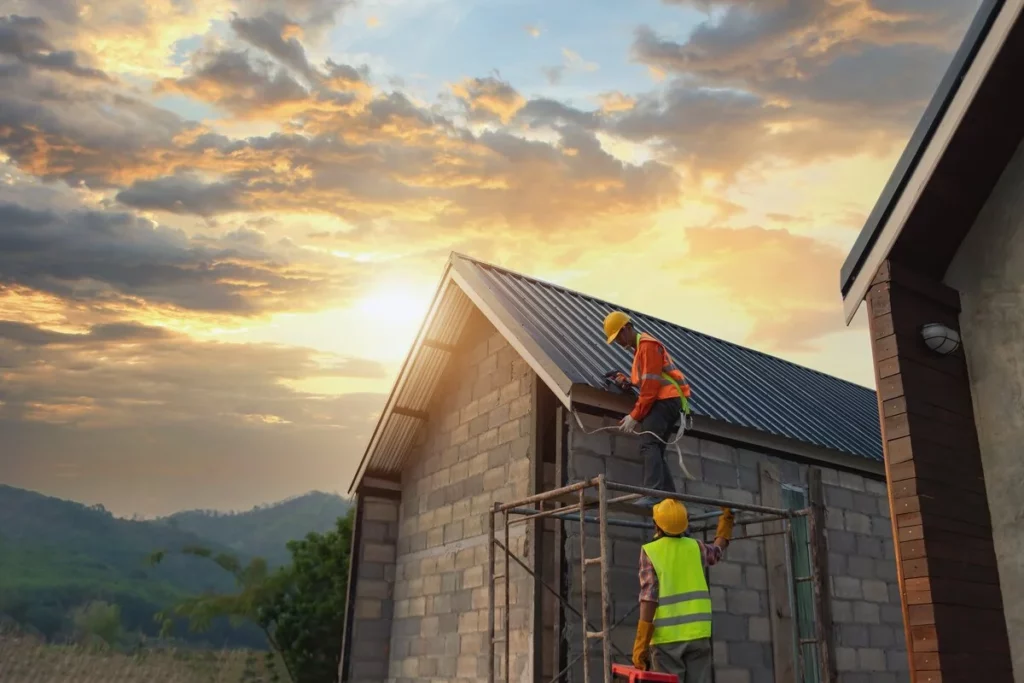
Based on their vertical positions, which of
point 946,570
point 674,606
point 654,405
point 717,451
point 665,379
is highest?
point 665,379

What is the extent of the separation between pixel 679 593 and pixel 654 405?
2.45m

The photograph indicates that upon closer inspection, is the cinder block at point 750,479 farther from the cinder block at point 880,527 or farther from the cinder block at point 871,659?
the cinder block at point 871,659

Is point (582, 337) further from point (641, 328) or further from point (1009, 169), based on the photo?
point (1009, 169)

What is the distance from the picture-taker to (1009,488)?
5910mm

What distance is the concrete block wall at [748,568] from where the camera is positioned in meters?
8.98

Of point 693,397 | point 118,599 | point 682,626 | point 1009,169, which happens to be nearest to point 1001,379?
point 1009,169

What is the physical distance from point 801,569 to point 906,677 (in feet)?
8.06

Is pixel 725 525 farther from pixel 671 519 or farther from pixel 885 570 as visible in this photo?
pixel 885 570

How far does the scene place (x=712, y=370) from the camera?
12.4 m

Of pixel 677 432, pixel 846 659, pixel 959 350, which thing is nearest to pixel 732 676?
pixel 846 659

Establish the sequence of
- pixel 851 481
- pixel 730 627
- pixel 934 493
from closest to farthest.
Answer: pixel 934 493
pixel 730 627
pixel 851 481

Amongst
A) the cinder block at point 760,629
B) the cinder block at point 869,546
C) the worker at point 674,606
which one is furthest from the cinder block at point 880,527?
the worker at point 674,606

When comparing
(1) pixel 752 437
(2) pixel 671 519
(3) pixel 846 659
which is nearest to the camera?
(2) pixel 671 519

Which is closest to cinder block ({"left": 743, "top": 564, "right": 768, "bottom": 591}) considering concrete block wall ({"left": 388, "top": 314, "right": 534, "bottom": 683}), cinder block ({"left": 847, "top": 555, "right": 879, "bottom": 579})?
cinder block ({"left": 847, "top": 555, "right": 879, "bottom": 579})
